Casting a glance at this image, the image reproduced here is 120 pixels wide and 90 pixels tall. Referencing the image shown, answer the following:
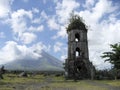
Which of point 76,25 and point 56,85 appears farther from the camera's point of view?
point 76,25

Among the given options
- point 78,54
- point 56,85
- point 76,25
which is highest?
point 76,25

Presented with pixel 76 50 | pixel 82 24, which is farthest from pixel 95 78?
pixel 82 24

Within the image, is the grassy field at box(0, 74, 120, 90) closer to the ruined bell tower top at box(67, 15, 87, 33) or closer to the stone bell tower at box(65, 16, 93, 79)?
the stone bell tower at box(65, 16, 93, 79)

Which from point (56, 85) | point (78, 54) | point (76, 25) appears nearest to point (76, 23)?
point (76, 25)

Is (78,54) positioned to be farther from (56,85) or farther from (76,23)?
(56,85)

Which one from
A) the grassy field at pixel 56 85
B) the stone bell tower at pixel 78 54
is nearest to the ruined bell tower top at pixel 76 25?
the stone bell tower at pixel 78 54

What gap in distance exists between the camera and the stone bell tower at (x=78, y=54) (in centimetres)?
5434

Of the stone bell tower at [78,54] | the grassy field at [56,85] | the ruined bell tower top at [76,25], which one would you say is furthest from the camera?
the ruined bell tower top at [76,25]

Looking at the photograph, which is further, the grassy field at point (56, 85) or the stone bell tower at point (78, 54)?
the stone bell tower at point (78, 54)

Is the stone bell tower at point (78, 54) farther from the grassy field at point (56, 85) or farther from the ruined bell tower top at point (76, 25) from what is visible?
the grassy field at point (56, 85)

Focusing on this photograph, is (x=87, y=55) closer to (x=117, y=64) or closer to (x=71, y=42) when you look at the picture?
(x=71, y=42)

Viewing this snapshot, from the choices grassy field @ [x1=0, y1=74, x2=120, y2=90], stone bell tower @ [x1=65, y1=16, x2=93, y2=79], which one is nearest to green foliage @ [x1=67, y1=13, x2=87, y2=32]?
stone bell tower @ [x1=65, y1=16, x2=93, y2=79]

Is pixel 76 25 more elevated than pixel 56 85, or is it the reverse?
pixel 76 25

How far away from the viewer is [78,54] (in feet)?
190
